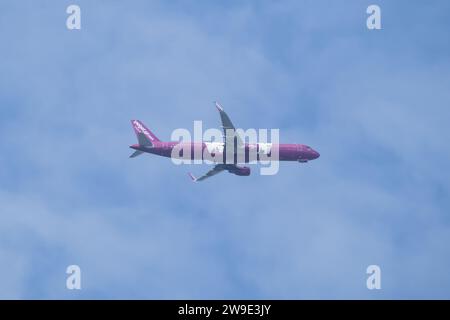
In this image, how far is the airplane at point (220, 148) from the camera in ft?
493

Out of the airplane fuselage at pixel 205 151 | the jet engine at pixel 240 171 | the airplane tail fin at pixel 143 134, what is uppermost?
the airplane tail fin at pixel 143 134

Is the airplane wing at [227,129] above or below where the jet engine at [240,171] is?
above

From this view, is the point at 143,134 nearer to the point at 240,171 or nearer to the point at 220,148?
the point at 220,148

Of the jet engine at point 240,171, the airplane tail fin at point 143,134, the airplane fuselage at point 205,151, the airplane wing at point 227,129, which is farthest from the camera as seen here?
the jet engine at point 240,171

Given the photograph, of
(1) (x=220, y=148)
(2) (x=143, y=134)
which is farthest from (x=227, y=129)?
(2) (x=143, y=134)

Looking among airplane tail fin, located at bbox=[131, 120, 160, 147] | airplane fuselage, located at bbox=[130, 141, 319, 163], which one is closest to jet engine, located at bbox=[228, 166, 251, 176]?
airplane fuselage, located at bbox=[130, 141, 319, 163]

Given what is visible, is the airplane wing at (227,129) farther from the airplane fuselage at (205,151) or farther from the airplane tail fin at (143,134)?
the airplane tail fin at (143,134)

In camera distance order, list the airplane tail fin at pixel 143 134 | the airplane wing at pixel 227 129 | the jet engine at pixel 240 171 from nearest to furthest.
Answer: the airplane wing at pixel 227 129 → the airplane tail fin at pixel 143 134 → the jet engine at pixel 240 171

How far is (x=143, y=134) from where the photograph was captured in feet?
500

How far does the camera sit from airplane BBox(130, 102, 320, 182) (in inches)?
5920

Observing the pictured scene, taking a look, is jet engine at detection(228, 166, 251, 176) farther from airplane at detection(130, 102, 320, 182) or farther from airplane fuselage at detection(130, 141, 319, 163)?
airplane fuselage at detection(130, 141, 319, 163)

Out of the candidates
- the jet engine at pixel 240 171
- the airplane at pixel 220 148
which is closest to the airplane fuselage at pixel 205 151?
the airplane at pixel 220 148
